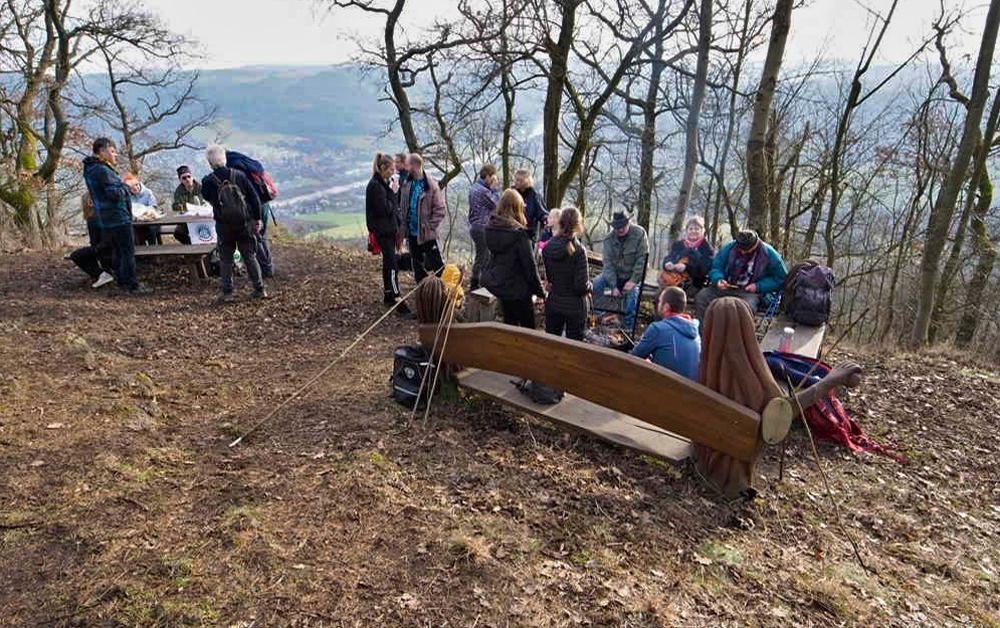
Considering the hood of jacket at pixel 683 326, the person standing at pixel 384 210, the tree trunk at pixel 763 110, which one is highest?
the tree trunk at pixel 763 110

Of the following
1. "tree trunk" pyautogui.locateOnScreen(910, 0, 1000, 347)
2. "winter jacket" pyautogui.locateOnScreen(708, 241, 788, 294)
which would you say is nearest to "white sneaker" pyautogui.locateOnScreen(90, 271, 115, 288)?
"winter jacket" pyautogui.locateOnScreen(708, 241, 788, 294)

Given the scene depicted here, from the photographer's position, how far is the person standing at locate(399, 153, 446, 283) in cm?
693

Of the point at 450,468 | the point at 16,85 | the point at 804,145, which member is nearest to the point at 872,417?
the point at 450,468

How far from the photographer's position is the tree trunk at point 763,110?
8.08m

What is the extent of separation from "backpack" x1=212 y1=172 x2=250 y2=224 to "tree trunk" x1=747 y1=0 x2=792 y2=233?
698 centimetres

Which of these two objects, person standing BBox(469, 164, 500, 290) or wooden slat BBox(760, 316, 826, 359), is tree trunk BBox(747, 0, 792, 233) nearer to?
wooden slat BBox(760, 316, 826, 359)

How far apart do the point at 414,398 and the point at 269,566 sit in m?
1.90

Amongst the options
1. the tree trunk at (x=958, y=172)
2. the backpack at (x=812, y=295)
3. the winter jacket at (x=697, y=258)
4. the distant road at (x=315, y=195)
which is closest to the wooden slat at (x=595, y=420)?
the backpack at (x=812, y=295)

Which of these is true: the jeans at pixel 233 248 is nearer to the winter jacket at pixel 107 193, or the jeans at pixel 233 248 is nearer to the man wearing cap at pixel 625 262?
the winter jacket at pixel 107 193

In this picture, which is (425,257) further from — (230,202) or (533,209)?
(230,202)

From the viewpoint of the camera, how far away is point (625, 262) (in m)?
6.61

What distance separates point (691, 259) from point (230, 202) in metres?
5.42

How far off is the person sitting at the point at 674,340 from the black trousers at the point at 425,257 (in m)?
3.69

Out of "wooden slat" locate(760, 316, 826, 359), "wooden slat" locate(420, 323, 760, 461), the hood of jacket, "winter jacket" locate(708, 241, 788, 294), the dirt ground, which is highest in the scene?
"winter jacket" locate(708, 241, 788, 294)
